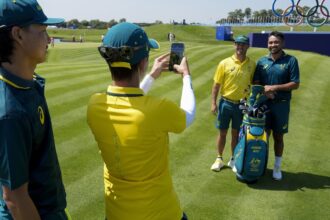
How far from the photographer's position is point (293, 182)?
269 inches

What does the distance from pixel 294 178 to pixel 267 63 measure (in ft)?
7.85

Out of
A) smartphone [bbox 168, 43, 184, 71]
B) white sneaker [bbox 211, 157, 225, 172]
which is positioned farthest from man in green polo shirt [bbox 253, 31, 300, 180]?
smartphone [bbox 168, 43, 184, 71]

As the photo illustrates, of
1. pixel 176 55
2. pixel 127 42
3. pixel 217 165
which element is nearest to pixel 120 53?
pixel 127 42

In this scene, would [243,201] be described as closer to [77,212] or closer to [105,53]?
[77,212]

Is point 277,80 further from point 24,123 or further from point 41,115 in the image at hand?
point 24,123

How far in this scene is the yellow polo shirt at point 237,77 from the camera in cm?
685

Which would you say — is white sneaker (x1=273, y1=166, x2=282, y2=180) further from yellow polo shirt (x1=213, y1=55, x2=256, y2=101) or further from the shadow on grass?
yellow polo shirt (x1=213, y1=55, x2=256, y2=101)

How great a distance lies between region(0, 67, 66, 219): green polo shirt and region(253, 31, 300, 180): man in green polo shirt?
15.8 ft

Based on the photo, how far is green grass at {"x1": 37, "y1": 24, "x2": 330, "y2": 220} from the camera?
5785 millimetres

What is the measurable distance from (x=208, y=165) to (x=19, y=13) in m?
5.81

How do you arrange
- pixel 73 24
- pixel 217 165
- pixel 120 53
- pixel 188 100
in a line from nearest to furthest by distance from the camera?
pixel 120 53 < pixel 188 100 < pixel 217 165 < pixel 73 24

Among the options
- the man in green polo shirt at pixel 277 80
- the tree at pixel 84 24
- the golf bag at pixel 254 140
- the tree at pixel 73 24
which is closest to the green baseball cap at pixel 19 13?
the golf bag at pixel 254 140

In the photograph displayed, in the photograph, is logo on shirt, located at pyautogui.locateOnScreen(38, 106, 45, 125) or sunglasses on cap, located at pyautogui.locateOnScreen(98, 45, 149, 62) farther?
sunglasses on cap, located at pyautogui.locateOnScreen(98, 45, 149, 62)

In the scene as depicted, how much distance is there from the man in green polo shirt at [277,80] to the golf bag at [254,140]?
256 mm
